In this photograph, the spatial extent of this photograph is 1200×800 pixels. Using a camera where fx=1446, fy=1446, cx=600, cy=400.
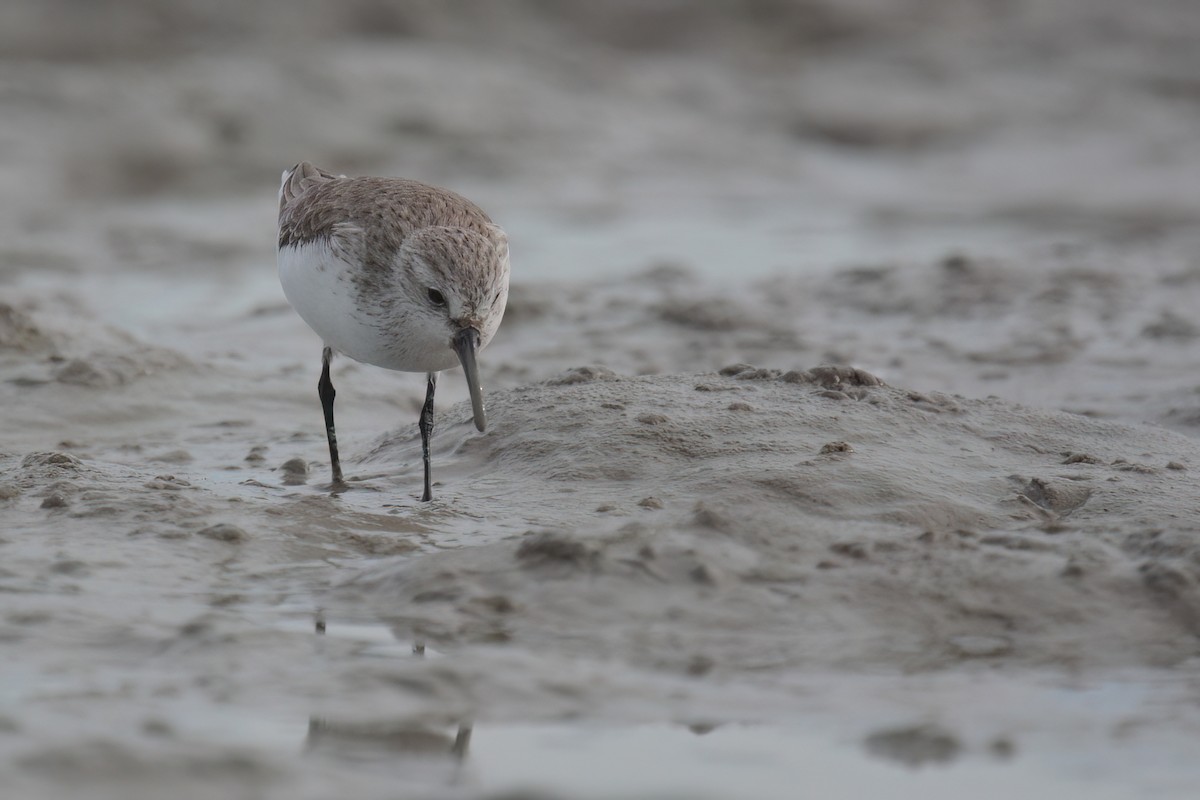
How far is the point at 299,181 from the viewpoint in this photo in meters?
6.46

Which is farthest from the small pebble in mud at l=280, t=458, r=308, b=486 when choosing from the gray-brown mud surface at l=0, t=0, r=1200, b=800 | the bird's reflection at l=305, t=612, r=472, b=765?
the bird's reflection at l=305, t=612, r=472, b=765

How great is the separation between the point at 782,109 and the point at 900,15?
317 centimetres

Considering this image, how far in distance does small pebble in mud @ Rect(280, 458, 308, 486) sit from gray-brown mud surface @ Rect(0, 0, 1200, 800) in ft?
0.04

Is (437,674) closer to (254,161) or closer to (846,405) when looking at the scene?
(846,405)

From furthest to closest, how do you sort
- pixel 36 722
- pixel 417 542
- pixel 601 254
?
pixel 601 254 < pixel 417 542 < pixel 36 722

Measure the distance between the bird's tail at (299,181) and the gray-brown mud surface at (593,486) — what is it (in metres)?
1.06

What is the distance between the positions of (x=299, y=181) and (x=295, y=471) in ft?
4.83

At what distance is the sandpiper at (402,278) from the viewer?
496 cm

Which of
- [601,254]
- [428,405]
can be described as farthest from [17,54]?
[428,405]

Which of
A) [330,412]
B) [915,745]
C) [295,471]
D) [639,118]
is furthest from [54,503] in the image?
[639,118]

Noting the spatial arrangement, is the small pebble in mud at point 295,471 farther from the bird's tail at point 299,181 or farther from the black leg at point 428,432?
the bird's tail at point 299,181

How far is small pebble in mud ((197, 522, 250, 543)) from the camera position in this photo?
15.1 feet

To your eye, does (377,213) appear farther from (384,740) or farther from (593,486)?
(384,740)

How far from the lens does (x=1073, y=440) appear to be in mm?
5625
